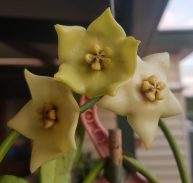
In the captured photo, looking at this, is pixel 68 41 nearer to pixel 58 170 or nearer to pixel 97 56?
pixel 97 56

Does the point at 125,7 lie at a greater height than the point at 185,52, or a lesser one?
greater

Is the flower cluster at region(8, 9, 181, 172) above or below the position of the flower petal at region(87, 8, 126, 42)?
below

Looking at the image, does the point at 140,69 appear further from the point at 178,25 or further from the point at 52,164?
the point at 178,25

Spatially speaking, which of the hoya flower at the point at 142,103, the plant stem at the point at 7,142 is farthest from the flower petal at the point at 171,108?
the plant stem at the point at 7,142

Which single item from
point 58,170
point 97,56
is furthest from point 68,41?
point 58,170

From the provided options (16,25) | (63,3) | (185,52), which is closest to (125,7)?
(63,3)

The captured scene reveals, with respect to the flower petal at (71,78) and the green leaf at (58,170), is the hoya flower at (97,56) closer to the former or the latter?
the flower petal at (71,78)

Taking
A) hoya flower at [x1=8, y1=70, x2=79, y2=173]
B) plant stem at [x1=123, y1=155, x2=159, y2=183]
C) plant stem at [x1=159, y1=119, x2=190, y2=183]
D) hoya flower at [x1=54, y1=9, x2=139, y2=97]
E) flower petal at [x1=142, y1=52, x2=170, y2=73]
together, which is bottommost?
plant stem at [x1=123, y1=155, x2=159, y2=183]

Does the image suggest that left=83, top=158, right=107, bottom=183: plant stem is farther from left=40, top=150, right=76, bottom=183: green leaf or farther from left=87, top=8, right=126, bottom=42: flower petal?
left=87, top=8, right=126, bottom=42: flower petal

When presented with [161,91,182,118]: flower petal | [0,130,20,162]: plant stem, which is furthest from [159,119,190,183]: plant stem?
[0,130,20,162]: plant stem
